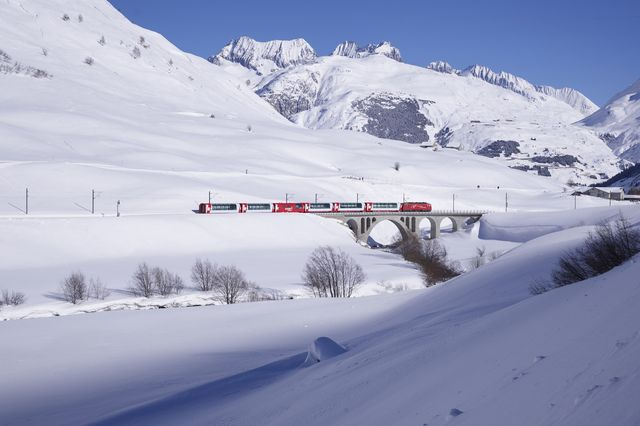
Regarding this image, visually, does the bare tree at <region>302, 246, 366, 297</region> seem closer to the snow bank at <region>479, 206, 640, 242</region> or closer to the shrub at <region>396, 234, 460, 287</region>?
the shrub at <region>396, 234, 460, 287</region>

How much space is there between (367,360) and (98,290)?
37.8m

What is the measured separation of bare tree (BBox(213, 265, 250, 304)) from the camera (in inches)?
1788

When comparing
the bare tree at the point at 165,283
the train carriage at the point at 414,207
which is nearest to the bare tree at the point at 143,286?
the bare tree at the point at 165,283

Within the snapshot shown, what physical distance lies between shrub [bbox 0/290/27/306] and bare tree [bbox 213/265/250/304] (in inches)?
575

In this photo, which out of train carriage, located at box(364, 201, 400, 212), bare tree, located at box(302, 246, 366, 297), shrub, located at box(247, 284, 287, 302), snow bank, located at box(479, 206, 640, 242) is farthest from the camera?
train carriage, located at box(364, 201, 400, 212)

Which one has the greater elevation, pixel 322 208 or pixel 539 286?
pixel 322 208

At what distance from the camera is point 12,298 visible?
4191 cm

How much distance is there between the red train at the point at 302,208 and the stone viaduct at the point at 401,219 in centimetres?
124

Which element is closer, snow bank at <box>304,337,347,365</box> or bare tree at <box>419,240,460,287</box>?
snow bank at <box>304,337,347,365</box>

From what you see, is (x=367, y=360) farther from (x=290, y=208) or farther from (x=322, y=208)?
(x=322, y=208)

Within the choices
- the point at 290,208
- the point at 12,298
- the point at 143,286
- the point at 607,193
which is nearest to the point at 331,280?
the point at 143,286

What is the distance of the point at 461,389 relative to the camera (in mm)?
Result: 8594

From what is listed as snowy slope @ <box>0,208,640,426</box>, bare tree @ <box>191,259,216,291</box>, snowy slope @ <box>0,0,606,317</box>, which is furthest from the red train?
snowy slope @ <box>0,208,640,426</box>

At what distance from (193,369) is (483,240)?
8053 centimetres
